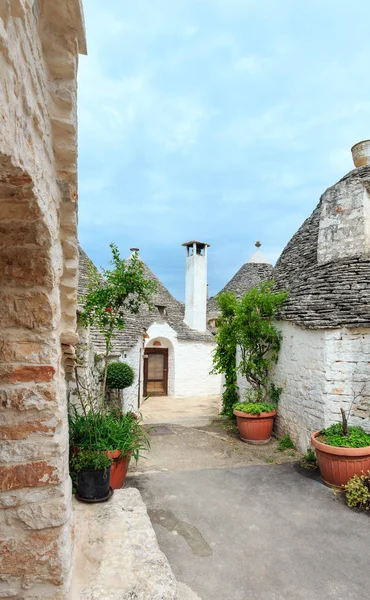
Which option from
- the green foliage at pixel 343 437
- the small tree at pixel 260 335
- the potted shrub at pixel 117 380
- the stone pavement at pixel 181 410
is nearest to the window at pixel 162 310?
the stone pavement at pixel 181 410

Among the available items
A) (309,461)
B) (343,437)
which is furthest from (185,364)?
(343,437)

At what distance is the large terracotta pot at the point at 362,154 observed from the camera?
26.9 ft

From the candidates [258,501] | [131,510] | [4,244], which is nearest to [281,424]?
[258,501]

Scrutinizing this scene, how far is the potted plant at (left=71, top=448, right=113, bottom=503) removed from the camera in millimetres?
3311

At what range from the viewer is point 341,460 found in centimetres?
517

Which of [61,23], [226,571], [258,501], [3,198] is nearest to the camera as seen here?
[3,198]

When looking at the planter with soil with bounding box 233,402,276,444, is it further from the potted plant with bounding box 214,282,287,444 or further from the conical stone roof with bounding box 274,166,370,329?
the conical stone roof with bounding box 274,166,370,329

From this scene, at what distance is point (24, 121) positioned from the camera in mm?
1324

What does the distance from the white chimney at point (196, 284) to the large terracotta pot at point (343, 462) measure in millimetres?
13088

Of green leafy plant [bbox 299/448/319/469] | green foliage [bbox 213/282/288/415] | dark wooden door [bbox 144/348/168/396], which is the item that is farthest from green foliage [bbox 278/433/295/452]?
dark wooden door [bbox 144/348/168/396]

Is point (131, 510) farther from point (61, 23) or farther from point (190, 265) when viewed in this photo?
point (190, 265)

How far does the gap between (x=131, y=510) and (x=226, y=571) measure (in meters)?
1.21

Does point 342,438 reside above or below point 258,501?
above

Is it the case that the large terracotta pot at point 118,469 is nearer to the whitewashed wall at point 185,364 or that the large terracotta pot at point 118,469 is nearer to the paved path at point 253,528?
the paved path at point 253,528
